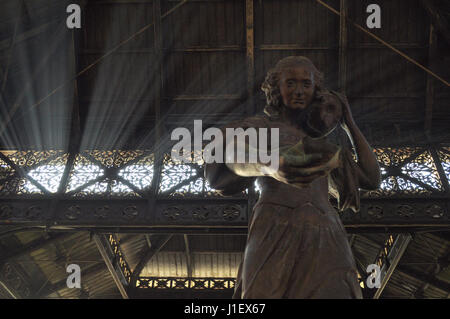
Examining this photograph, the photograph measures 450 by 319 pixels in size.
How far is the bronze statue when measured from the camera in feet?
4.81

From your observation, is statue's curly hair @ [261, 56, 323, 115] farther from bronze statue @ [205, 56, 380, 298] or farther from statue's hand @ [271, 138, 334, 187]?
statue's hand @ [271, 138, 334, 187]

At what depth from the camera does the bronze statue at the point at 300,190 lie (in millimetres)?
1467

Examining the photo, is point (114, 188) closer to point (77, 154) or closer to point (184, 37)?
point (77, 154)

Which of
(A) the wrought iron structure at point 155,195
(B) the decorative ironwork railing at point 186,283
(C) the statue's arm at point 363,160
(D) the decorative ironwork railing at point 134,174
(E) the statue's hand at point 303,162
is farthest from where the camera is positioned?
(B) the decorative ironwork railing at point 186,283

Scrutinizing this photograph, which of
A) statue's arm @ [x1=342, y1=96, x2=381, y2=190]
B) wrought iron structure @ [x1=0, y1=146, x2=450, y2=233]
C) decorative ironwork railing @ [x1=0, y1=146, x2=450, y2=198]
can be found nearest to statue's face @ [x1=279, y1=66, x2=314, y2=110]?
statue's arm @ [x1=342, y1=96, x2=381, y2=190]

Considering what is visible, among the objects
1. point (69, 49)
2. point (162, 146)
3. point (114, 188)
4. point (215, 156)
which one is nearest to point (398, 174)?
point (162, 146)

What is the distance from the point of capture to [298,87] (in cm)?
187

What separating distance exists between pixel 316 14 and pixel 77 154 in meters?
5.14

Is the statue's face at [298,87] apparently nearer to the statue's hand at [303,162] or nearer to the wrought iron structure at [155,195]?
the statue's hand at [303,162]

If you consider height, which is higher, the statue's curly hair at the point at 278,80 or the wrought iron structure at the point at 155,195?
the wrought iron structure at the point at 155,195

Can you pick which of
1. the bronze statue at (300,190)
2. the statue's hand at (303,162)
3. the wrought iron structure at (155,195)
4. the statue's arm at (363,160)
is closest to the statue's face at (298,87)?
the bronze statue at (300,190)

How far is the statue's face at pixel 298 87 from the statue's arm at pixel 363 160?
0.13 m

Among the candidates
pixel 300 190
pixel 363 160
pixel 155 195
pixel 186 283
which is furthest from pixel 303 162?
pixel 186 283

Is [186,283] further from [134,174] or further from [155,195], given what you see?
[155,195]
